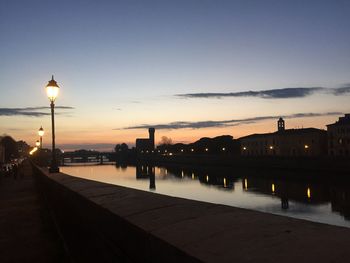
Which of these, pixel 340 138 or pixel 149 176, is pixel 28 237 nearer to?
pixel 149 176

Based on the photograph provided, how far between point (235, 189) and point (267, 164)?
3314cm

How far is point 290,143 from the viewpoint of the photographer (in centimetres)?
11538

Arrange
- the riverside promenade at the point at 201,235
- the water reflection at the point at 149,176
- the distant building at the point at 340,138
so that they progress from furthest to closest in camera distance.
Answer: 1. the distant building at the point at 340,138
2. the water reflection at the point at 149,176
3. the riverside promenade at the point at 201,235

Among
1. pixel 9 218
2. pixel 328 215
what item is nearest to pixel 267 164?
pixel 328 215

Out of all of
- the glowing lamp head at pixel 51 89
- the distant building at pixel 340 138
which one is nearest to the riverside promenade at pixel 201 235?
the glowing lamp head at pixel 51 89

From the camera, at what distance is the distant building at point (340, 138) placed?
92812 millimetres

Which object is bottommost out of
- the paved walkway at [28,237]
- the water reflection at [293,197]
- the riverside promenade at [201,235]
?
the water reflection at [293,197]

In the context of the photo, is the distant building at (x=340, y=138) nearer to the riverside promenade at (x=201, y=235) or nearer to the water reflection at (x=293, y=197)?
the water reflection at (x=293, y=197)

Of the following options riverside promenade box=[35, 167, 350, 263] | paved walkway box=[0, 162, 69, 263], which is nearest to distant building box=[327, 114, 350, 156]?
paved walkway box=[0, 162, 69, 263]

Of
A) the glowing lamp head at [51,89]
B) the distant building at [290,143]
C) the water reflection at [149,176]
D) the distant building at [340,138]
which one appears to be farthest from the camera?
the distant building at [290,143]

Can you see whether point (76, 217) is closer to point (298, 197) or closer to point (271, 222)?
point (271, 222)

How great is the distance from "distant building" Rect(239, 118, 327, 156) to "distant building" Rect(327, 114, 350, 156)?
6327mm

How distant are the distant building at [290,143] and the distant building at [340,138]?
6.33 m

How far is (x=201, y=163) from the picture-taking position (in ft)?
399
